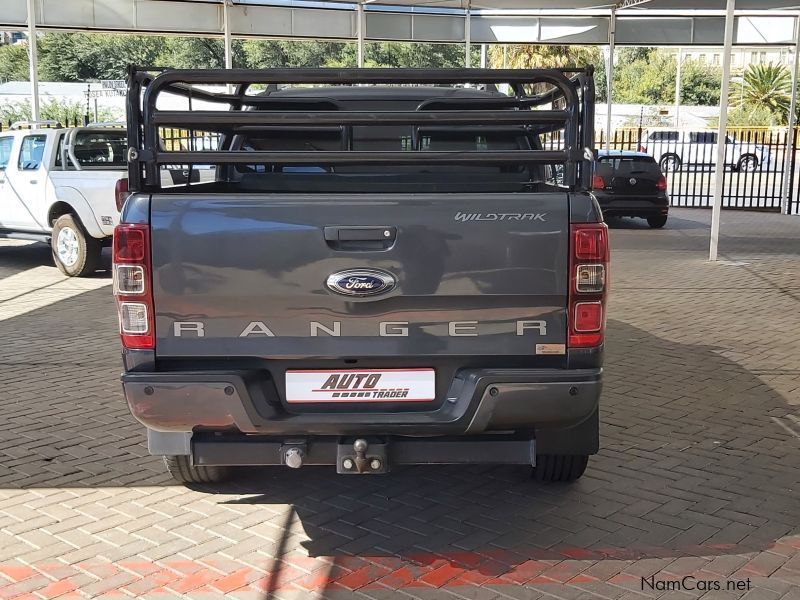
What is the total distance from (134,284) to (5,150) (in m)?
11.3

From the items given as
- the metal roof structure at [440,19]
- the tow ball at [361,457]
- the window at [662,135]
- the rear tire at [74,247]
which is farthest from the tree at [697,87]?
the tow ball at [361,457]

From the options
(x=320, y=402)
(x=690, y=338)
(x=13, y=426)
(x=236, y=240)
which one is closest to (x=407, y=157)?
(x=236, y=240)

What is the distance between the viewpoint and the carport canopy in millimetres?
18703

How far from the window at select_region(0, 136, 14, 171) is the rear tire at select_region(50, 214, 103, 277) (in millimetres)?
2071

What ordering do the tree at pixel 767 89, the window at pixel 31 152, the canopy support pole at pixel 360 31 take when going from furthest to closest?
→ the tree at pixel 767 89 → the canopy support pole at pixel 360 31 → the window at pixel 31 152

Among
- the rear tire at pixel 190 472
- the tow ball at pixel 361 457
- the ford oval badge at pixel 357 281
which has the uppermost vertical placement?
the ford oval badge at pixel 357 281

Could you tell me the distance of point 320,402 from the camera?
385 cm

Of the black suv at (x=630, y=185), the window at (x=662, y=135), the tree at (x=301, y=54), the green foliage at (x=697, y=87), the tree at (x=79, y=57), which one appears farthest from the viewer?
the green foliage at (x=697, y=87)

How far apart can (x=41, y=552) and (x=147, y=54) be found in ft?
201

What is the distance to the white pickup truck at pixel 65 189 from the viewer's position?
11891 mm

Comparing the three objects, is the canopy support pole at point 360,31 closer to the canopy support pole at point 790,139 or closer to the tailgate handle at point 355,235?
the canopy support pole at point 790,139

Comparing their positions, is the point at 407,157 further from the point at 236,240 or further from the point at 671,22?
the point at 671,22

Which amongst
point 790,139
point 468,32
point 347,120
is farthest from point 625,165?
point 347,120

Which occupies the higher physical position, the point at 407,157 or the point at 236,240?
the point at 407,157
